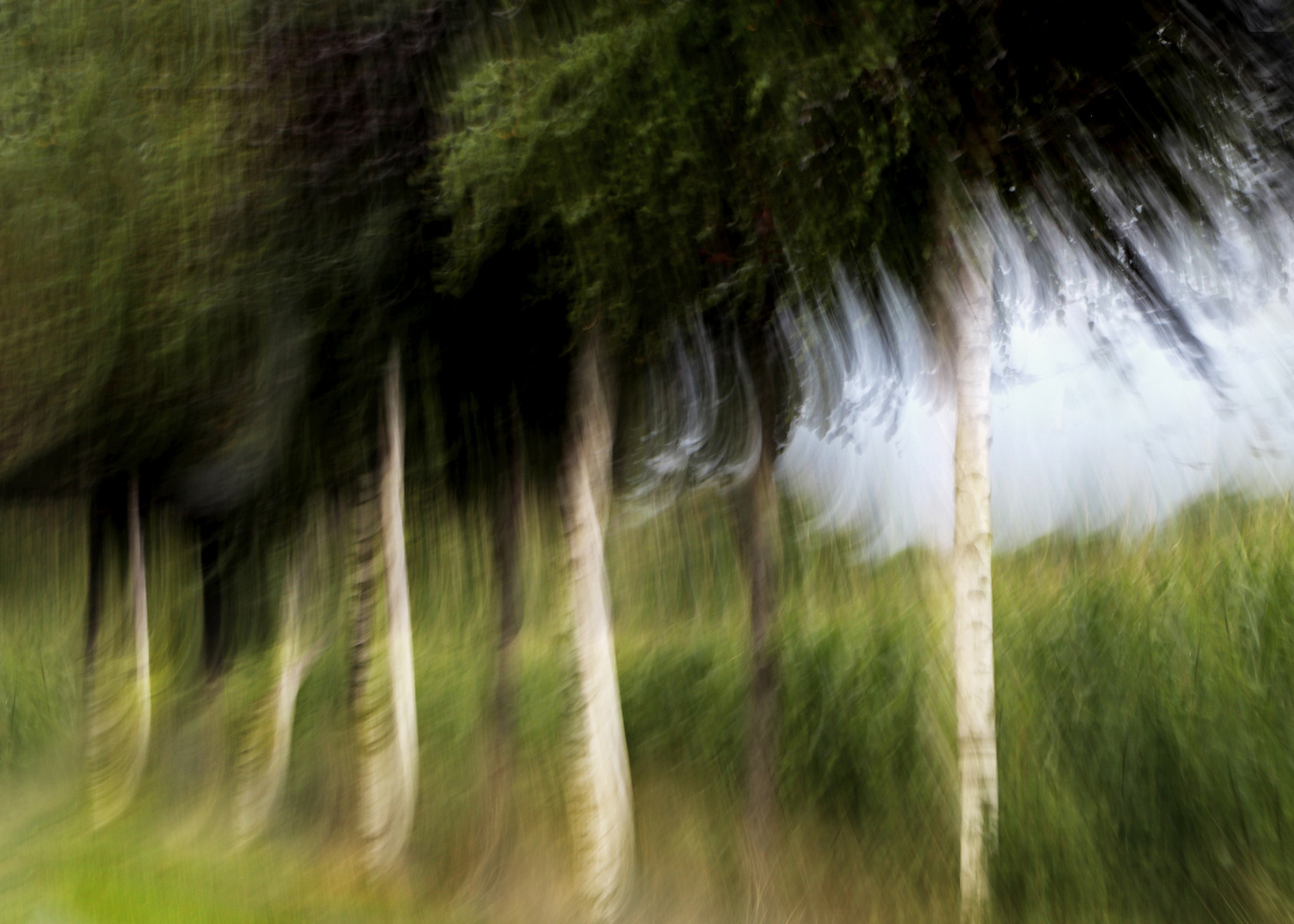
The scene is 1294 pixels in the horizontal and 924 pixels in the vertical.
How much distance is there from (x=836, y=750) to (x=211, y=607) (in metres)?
9.66

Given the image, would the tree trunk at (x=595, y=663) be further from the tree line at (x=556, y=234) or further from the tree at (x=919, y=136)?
the tree at (x=919, y=136)

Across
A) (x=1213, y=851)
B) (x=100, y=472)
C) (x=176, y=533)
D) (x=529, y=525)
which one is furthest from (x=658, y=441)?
(x=176, y=533)

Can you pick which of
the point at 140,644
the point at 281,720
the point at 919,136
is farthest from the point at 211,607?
the point at 919,136

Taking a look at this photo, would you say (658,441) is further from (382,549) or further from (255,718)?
(255,718)

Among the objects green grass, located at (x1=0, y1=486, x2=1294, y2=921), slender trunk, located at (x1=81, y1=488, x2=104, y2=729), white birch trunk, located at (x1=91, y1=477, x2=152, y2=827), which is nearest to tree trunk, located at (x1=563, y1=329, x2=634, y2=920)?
green grass, located at (x1=0, y1=486, x2=1294, y2=921)

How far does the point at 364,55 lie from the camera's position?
246 inches

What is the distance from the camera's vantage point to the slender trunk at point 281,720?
366 inches

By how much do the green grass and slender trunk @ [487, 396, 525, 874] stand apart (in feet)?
0.41

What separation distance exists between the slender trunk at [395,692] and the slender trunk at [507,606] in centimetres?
66

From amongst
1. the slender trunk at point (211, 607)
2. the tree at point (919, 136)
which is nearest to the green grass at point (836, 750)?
the tree at point (919, 136)

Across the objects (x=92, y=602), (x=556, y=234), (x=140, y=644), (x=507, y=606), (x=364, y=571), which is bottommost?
(x=507, y=606)

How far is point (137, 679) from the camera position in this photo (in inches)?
517

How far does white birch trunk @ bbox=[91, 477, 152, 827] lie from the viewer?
11.5 meters

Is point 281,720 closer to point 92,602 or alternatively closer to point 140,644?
point 140,644
